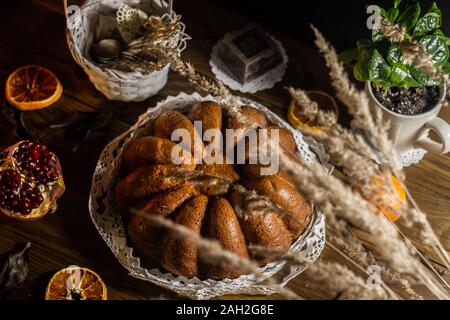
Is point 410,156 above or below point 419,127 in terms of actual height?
below

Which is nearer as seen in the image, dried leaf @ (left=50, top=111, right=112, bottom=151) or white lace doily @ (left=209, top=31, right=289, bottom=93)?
dried leaf @ (left=50, top=111, right=112, bottom=151)

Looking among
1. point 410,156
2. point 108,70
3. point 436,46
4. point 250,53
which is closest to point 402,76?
point 436,46

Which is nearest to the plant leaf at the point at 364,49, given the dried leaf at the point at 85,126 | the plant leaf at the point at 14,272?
the dried leaf at the point at 85,126

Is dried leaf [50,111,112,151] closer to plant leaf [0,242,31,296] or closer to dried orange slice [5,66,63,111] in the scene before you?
dried orange slice [5,66,63,111]

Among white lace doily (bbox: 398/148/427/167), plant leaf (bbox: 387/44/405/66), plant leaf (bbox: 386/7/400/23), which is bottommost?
white lace doily (bbox: 398/148/427/167)

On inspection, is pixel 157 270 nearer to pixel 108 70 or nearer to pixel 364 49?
pixel 108 70

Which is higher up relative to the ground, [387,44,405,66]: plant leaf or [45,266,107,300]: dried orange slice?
[387,44,405,66]: plant leaf

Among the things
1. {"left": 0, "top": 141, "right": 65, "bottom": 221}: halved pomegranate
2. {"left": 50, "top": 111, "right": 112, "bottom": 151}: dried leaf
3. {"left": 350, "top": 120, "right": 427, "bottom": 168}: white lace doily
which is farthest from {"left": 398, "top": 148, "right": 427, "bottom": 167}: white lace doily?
{"left": 0, "top": 141, "right": 65, "bottom": 221}: halved pomegranate
